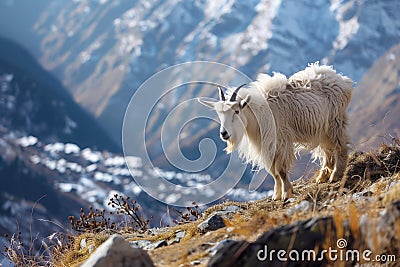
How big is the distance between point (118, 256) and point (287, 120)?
6.70m

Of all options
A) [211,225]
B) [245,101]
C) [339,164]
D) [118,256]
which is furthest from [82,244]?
[339,164]

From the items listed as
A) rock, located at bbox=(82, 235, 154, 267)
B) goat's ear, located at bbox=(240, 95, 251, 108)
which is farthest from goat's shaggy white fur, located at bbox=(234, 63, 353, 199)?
rock, located at bbox=(82, 235, 154, 267)

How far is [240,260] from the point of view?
5.00 metres

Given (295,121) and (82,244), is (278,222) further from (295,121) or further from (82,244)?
(295,121)

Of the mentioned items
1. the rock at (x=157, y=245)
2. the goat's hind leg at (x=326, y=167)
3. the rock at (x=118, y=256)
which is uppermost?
the goat's hind leg at (x=326, y=167)

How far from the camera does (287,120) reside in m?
11.3

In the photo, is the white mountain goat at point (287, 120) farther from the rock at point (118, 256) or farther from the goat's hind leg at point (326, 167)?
the rock at point (118, 256)

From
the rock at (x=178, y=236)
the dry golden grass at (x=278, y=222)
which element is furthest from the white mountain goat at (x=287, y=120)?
the rock at (x=178, y=236)

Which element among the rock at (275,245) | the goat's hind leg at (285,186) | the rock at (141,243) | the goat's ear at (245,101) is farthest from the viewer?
the goat's ear at (245,101)

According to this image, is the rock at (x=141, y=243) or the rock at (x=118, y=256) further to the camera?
the rock at (x=141, y=243)

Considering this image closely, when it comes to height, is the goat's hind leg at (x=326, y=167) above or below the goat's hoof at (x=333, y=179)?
above

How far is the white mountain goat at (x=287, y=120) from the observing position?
11.0 metres

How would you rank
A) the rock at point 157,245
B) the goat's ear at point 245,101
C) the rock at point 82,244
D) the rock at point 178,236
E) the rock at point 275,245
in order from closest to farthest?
the rock at point 275,245, the rock at point 157,245, the rock at point 178,236, the rock at point 82,244, the goat's ear at point 245,101

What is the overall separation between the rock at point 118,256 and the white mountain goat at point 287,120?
548cm
